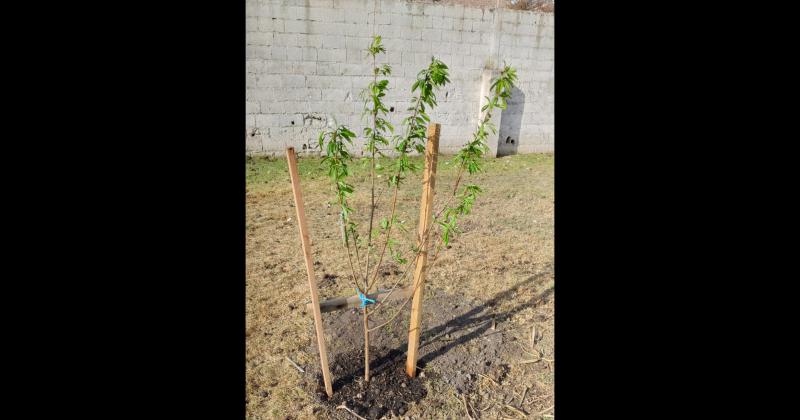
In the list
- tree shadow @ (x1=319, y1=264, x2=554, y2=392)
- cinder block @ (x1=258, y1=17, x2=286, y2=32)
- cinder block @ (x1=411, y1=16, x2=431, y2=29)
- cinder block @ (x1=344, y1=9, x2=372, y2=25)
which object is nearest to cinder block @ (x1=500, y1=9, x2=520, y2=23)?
cinder block @ (x1=411, y1=16, x2=431, y2=29)

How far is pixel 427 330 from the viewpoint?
3.23 m

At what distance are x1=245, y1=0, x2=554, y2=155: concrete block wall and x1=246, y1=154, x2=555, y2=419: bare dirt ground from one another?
270 centimetres

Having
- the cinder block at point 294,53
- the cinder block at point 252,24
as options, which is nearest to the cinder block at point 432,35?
the cinder block at point 294,53

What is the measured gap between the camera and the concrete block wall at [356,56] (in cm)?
764

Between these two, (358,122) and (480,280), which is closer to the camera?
(480,280)

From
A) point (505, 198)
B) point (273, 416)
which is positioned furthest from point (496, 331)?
point (505, 198)

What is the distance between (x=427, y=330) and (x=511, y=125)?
287 inches

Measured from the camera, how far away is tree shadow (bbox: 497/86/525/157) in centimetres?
953

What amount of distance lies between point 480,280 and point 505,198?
2980 millimetres

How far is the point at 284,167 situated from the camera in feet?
25.4

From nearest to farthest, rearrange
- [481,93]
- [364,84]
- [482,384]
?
[482,384] → [364,84] → [481,93]

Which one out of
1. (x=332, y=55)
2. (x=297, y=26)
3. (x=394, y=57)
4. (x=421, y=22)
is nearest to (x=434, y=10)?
(x=421, y=22)

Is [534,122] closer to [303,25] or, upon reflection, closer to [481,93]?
[481,93]
